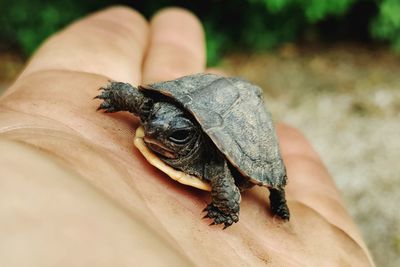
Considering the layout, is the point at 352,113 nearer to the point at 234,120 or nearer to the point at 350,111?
the point at 350,111

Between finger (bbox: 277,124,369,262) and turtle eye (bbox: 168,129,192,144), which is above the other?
turtle eye (bbox: 168,129,192,144)

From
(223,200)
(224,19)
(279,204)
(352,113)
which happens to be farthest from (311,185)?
(224,19)

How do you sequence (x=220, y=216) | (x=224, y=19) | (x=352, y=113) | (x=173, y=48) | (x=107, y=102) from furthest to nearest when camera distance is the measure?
(x=224, y=19) → (x=352, y=113) → (x=173, y=48) → (x=107, y=102) → (x=220, y=216)

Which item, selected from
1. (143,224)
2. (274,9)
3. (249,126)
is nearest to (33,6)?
(274,9)

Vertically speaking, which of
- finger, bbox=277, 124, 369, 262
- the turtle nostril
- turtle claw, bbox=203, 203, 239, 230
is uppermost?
the turtle nostril

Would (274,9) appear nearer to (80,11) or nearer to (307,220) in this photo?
(80,11)

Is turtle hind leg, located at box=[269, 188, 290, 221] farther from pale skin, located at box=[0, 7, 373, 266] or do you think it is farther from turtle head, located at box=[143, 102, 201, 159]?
turtle head, located at box=[143, 102, 201, 159]

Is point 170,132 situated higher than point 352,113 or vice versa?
point 170,132

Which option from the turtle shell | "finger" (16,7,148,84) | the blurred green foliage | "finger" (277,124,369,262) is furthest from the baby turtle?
the blurred green foliage
